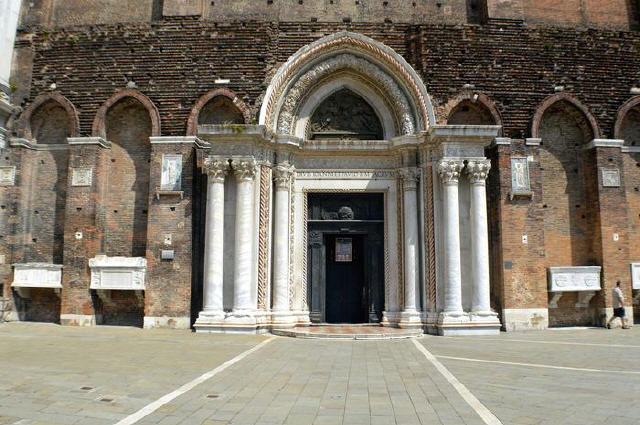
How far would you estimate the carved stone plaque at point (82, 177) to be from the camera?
46.4 ft

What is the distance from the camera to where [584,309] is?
559 inches

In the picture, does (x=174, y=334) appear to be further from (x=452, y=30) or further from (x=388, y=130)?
(x=452, y=30)

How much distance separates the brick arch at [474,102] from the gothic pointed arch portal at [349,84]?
67cm

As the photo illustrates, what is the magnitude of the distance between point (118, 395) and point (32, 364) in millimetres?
2759

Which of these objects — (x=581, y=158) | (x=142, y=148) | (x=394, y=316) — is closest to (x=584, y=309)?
(x=581, y=158)

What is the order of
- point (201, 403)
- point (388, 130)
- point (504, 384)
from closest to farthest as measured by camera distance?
point (201, 403)
point (504, 384)
point (388, 130)

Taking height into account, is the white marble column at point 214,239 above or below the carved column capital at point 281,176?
below

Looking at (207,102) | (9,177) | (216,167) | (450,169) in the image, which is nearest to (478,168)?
(450,169)

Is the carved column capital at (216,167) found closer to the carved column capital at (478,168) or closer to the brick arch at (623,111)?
the carved column capital at (478,168)

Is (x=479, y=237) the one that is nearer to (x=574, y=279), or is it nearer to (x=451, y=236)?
(x=451, y=236)

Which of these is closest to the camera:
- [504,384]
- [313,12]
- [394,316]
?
[504,384]

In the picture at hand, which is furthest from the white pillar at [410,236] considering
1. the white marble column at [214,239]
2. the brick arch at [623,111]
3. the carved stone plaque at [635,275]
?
the carved stone plaque at [635,275]

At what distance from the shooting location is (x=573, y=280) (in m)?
13.8

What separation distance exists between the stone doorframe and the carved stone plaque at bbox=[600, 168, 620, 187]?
5.61 meters
